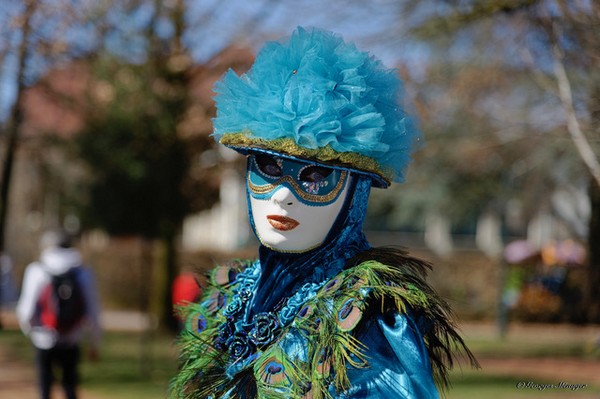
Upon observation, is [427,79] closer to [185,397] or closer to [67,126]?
[185,397]

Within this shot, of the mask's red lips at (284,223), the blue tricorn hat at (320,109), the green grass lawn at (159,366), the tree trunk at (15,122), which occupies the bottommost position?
the green grass lawn at (159,366)

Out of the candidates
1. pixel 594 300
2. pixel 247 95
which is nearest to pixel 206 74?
pixel 594 300

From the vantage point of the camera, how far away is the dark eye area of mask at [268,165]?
261cm

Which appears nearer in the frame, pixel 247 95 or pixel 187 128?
pixel 247 95

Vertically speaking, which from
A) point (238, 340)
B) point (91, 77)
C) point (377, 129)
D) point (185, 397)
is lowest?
point (185, 397)

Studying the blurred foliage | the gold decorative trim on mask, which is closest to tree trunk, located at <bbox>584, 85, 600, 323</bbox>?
the gold decorative trim on mask

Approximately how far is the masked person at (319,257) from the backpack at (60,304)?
3801mm

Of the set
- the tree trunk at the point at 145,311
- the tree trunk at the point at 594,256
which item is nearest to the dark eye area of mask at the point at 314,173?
the tree trunk at the point at 594,256

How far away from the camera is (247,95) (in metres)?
2.62

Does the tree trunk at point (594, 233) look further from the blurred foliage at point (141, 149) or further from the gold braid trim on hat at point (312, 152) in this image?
the blurred foliage at point (141, 149)

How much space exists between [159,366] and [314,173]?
9083 millimetres

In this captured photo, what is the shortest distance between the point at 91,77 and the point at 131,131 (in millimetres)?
1036

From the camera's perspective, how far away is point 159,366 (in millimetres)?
11102

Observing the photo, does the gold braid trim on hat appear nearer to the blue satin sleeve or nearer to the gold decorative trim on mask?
the gold decorative trim on mask
